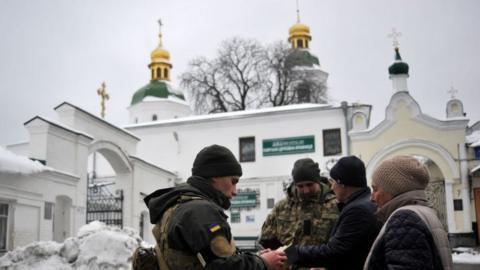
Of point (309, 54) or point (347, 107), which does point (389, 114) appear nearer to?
point (347, 107)

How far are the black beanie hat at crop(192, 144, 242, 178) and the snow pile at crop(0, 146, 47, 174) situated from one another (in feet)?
31.3

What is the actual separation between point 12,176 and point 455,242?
1575 cm

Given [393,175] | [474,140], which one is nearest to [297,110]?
[474,140]

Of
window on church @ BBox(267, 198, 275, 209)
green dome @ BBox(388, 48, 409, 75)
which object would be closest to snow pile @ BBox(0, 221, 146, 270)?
window on church @ BBox(267, 198, 275, 209)

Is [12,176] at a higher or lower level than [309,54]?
lower

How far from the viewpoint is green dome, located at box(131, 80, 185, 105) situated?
134 ft

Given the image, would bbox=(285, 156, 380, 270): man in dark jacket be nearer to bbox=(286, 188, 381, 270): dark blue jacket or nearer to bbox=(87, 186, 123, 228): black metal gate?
bbox=(286, 188, 381, 270): dark blue jacket

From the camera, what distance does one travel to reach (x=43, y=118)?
1322 cm

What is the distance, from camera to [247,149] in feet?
78.6

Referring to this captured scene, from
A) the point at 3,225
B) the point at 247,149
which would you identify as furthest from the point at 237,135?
the point at 3,225

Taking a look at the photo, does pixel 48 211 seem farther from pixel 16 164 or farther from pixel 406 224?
pixel 406 224

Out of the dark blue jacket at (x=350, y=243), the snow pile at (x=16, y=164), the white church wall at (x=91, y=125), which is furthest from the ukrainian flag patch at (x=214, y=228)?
the white church wall at (x=91, y=125)

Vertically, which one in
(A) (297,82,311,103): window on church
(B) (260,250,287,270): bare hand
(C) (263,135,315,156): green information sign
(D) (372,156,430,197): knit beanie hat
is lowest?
(B) (260,250,287,270): bare hand

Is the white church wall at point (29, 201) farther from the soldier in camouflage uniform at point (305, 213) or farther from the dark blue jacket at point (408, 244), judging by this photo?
the dark blue jacket at point (408, 244)
